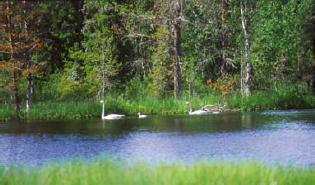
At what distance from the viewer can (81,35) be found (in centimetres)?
5719

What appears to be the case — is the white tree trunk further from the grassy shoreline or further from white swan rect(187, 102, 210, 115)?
white swan rect(187, 102, 210, 115)

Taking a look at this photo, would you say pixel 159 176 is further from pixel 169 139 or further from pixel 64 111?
pixel 64 111

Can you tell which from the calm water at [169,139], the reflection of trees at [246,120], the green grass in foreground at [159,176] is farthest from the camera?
the reflection of trees at [246,120]

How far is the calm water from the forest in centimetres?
586

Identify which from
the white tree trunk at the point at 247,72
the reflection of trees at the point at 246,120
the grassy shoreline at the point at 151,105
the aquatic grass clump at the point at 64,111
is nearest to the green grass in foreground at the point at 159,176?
the reflection of trees at the point at 246,120

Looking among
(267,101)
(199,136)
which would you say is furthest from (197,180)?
(267,101)

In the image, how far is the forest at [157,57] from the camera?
4494 cm

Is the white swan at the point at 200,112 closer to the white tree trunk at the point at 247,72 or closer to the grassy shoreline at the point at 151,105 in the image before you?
the grassy shoreline at the point at 151,105

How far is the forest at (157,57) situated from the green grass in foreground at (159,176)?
1191 inches

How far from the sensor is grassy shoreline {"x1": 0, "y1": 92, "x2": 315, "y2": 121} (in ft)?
140

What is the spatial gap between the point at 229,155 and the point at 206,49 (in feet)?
112

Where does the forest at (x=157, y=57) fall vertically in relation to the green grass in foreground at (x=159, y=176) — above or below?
above

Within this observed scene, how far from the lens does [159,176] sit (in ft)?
37.9

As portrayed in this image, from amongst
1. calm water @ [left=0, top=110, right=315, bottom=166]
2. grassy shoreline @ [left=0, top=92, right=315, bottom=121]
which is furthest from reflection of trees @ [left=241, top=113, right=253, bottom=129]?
grassy shoreline @ [left=0, top=92, right=315, bottom=121]
